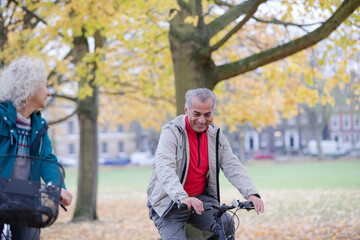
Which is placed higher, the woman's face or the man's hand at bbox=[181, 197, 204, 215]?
the woman's face

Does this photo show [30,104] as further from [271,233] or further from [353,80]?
[353,80]

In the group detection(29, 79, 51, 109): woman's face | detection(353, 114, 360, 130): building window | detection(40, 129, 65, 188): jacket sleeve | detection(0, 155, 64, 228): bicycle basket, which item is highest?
detection(353, 114, 360, 130): building window

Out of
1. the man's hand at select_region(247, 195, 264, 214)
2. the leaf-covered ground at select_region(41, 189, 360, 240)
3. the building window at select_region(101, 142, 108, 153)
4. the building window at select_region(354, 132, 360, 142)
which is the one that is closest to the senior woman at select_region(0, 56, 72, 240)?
the man's hand at select_region(247, 195, 264, 214)

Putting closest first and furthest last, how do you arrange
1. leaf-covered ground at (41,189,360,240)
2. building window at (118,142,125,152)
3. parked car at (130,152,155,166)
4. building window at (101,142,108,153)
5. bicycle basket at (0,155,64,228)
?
bicycle basket at (0,155,64,228) → leaf-covered ground at (41,189,360,240) → parked car at (130,152,155,166) → building window at (101,142,108,153) → building window at (118,142,125,152)

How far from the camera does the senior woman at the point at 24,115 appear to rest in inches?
129

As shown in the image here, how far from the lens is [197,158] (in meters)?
4.12

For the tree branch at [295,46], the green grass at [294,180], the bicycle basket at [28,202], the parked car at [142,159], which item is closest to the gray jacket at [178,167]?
the bicycle basket at [28,202]

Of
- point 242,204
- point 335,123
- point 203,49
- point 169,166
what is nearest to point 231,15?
point 203,49

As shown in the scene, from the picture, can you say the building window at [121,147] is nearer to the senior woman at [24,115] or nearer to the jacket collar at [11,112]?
the senior woman at [24,115]

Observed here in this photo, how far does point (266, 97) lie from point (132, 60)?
4.04 m

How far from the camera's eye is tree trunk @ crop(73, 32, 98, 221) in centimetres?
1326

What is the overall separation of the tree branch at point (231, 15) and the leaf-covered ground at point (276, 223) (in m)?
4.07

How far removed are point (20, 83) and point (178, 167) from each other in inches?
56.8

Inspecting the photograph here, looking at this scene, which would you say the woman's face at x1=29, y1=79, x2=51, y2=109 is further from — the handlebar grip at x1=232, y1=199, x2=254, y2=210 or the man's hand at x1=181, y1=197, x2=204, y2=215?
the handlebar grip at x1=232, y1=199, x2=254, y2=210
